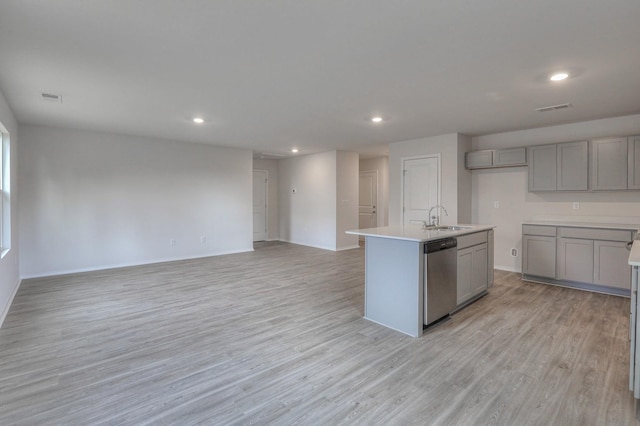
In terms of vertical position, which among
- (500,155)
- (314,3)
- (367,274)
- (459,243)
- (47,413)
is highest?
(314,3)

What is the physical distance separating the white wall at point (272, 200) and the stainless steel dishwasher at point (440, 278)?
6741 mm

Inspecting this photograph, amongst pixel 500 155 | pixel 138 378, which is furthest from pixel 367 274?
pixel 500 155

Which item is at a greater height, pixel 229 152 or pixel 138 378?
pixel 229 152

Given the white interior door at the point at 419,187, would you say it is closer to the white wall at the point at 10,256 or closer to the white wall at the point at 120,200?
the white wall at the point at 120,200

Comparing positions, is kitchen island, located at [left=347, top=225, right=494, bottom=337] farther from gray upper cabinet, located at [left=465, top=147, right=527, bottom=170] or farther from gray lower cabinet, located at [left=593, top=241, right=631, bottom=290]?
gray upper cabinet, located at [left=465, top=147, right=527, bottom=170]

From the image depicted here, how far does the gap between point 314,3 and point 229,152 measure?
19.2 feet

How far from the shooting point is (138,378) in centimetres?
234

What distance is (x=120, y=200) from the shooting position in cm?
596

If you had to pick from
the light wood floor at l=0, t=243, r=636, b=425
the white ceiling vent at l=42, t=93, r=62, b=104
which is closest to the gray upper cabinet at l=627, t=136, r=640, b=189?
the light wood floor at l=0, t=243, r=636, b=425

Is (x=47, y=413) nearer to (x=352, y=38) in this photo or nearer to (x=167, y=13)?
(x=167, y=13)

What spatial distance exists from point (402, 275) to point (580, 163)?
3.56 meters

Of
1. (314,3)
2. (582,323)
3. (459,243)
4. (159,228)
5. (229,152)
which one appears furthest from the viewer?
(229,152)

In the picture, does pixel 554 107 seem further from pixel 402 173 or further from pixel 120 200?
pixel 120 200

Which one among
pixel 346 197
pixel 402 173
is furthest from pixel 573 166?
pixel 346 197
